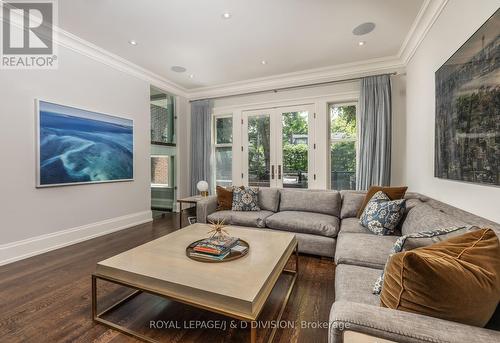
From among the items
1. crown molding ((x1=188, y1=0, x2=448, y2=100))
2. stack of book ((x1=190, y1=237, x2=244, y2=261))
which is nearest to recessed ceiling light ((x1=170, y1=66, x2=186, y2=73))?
crown molding ((x1=188, y1=0, x2=448, y2=100))

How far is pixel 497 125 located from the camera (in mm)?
1396

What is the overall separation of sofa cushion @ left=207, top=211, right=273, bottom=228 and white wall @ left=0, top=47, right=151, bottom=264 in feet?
5.64

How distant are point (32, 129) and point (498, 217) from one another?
14.5 ft

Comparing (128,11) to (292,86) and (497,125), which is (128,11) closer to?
(292,86)

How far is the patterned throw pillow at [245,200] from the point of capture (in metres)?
3.36

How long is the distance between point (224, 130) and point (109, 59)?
2401 millimetres

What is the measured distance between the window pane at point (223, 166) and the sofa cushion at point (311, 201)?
1923 mm

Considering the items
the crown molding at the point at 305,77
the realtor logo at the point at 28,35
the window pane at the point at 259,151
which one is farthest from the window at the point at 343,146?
the realtor logo at the point at 28,35

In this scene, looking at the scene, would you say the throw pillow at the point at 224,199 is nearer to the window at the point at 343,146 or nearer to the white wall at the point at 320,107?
the white wall at the point at 320,107

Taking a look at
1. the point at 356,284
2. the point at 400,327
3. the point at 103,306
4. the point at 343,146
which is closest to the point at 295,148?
the point at 343,146

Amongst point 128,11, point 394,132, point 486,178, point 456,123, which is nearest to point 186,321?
point 486,178

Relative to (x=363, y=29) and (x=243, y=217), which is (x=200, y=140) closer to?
(x=243, y=217)

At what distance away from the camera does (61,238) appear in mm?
3014

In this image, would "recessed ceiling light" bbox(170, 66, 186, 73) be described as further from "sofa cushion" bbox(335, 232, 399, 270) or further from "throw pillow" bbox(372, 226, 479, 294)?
"throw pillow" bbox(372, 226, 479, 294)
